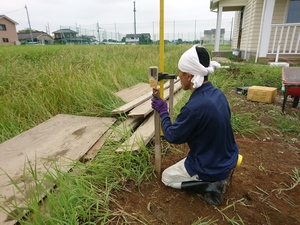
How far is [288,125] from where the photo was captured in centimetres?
294

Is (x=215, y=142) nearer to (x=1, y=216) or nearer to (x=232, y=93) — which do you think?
(x=1, y=216)

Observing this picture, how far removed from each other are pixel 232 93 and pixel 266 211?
3.55 meters

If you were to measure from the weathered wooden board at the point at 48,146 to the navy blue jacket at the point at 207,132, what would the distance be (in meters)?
1.07

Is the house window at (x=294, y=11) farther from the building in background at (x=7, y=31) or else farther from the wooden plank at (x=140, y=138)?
the building in background at (x=7, y=31)

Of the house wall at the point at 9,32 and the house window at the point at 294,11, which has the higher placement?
the house wall at the point at 9,32

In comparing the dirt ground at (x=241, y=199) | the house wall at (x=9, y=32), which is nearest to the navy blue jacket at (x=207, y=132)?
the dirt ground at (x=241, y=199)

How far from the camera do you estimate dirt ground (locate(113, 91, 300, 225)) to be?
149cm

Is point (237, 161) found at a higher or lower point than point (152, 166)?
higher

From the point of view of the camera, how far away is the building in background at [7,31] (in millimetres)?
39250

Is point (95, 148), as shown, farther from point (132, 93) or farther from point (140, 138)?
point (132, 93)

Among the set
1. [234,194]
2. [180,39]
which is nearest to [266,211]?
[234,194]

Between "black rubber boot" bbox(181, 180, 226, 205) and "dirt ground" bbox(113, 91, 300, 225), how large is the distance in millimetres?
51

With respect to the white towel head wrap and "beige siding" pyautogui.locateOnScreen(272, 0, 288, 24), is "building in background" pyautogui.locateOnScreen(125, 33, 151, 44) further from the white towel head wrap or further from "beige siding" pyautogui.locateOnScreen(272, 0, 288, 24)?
the white towel head wrap

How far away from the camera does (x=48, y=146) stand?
7.37 feet
